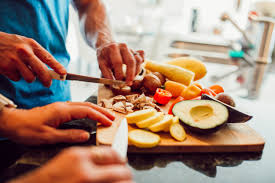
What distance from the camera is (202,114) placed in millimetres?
762

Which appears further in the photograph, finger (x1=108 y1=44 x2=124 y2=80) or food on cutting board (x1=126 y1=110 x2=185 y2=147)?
finger (x1=108 y1=44 x2=124 y2=80)

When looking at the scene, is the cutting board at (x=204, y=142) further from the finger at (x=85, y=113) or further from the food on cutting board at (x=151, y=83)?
the food on cutting board at (x=151, y=83)

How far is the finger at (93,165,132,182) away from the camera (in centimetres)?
28

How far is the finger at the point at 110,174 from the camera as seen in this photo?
0.91 ft

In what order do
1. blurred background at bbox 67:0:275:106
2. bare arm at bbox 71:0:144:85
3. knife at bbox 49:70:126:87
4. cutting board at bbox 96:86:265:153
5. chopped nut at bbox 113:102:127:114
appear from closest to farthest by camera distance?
cutting board at bbox 96:86:265:153
knife at bbox 49:70:126:87
chopped nut at bbox 113:102:127:114
bare arm at bbox 71:0:144:85
blurred background at bbox 67:0:275:106

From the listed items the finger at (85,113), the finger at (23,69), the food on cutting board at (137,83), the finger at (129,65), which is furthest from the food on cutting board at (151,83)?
the finger at (23,69)

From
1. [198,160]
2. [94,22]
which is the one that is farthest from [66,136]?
[94,22]

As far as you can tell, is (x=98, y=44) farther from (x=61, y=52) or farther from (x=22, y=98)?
(x=22, y=98)

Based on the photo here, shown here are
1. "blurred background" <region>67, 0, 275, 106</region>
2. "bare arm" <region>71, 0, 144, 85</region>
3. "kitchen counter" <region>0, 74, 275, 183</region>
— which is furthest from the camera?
"blurred background" <region>67, 0, 275, 106</region>

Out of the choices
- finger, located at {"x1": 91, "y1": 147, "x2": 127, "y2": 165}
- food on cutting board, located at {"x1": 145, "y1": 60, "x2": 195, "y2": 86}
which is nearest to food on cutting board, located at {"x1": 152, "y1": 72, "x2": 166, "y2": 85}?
food on cutting board, located at {"x1": 145, "y1": 60, "x2": 195, "y2": 86}

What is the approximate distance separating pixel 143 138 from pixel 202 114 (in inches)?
9.7

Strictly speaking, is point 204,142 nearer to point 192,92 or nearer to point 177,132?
point 177,132

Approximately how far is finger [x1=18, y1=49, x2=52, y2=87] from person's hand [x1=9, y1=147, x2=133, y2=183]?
489 millimetres

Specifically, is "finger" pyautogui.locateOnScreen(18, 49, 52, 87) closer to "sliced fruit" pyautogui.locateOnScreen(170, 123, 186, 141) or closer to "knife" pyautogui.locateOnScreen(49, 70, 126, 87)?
"knife" pyautogui.locateOnScreen(49, 70, 126, 87)
